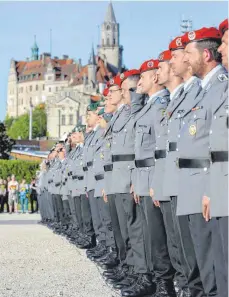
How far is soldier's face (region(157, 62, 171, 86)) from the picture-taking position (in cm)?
830

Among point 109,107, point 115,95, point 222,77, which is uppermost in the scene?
point 115,95

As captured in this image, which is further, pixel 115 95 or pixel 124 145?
pixel 115 95

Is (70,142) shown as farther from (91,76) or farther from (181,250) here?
(91,76)

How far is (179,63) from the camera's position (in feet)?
24.4

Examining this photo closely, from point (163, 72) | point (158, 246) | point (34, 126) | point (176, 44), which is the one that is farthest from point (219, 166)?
point (34, 126)

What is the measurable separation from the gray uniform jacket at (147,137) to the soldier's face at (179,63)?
119 cm

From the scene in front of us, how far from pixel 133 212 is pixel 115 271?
1576mm

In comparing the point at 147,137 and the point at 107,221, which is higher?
the point at 147,137

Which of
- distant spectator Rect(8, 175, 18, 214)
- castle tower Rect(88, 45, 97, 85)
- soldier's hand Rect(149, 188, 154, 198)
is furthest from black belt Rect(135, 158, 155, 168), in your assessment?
castle tower Rect(88, 45, 97, 85)

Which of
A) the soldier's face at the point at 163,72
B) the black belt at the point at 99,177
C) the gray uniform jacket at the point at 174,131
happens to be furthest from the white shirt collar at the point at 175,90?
the black belt at the point at 99,177

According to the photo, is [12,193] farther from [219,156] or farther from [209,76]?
[219,156]

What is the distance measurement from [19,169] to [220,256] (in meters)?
68.8

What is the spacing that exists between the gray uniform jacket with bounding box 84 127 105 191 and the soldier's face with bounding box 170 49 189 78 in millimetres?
5149

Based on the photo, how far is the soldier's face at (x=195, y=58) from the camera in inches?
269
